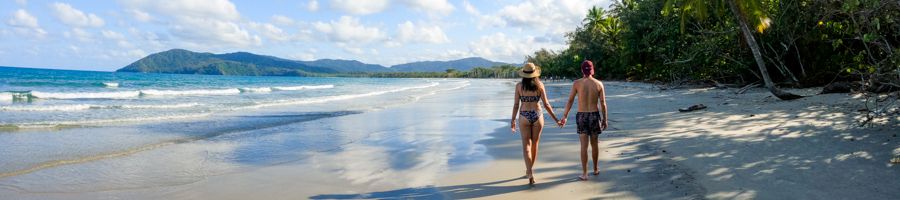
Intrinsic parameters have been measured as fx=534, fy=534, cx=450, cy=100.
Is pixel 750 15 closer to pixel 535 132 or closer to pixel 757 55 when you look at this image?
pixel 757 55

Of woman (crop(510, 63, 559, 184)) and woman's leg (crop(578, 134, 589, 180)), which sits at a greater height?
woman (crop(510, 63, 559, 184))

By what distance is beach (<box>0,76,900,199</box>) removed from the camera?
5035mm

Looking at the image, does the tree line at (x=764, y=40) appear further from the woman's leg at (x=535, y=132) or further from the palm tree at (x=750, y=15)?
the woman's leg at (x=535, y=132)

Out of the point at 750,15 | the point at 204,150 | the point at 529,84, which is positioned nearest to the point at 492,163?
the point at 529,84

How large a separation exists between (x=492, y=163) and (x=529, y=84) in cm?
168

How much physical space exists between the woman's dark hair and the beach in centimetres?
98

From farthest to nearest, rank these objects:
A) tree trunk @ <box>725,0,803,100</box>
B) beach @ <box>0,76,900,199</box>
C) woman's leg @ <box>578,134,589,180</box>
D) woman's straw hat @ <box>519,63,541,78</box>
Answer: tree trunk @ <box>725,0,803,100</box> < woman's leg @ <box>578,134,589,180</box> < woman's straw hat @ <box>519,63,541,78</box> < beach @ <box>0,76,900,199</box>

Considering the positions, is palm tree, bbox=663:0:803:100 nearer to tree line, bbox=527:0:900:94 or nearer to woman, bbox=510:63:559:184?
tree line, bbox=527:0:900:94

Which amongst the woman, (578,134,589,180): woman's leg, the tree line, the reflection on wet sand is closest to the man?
(578,134,589,180): woman's leg

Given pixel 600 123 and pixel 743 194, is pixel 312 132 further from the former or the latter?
pixel 743 194

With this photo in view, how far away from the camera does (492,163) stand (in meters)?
6.77

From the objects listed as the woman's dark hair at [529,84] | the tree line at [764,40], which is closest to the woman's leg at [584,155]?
the woman's dark hair at [529,84]

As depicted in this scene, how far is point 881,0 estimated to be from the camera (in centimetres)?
617

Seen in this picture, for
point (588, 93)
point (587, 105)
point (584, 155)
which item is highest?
point (588, 93)
